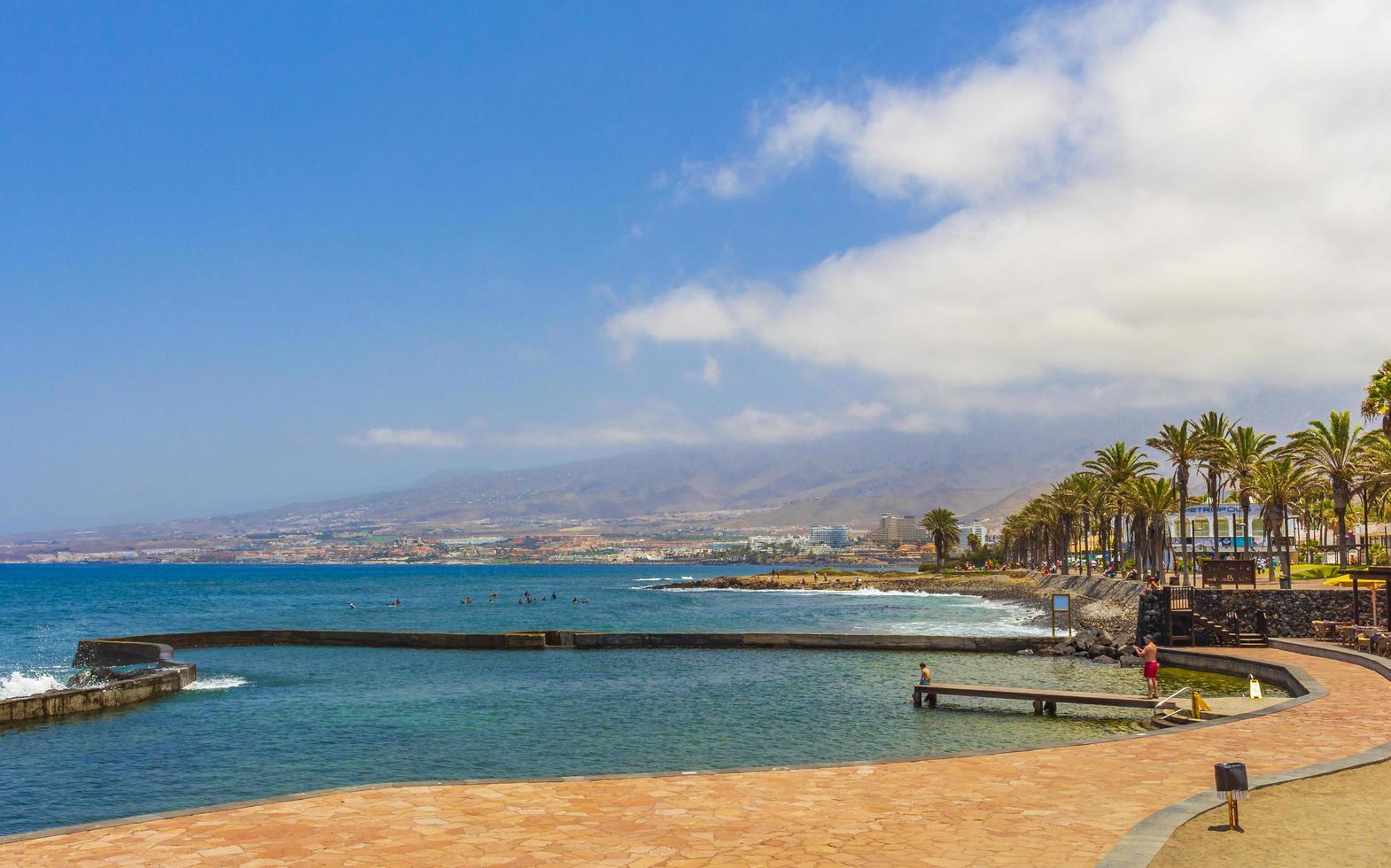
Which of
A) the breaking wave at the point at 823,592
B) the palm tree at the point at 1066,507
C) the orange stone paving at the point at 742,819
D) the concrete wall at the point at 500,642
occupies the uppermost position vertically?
the palm tree at the point at 1066,507

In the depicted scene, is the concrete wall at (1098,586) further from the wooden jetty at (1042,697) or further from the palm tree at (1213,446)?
the wooden jetty at (1042,697)

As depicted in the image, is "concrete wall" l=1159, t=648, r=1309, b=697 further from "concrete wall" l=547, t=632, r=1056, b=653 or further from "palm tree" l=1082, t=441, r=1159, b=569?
"palm tree" l=1082, t=441, r=1159, b=569

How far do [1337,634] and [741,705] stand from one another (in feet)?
68.6

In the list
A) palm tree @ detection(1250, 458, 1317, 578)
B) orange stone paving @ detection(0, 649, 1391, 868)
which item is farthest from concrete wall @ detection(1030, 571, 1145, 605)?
orange stone paving @ detection(0, 649, 1391, 868)

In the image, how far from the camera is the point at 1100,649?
40.4 metres

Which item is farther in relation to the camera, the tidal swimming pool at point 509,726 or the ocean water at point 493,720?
the ocean water at point 493,720

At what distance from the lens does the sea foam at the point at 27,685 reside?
1415 inches

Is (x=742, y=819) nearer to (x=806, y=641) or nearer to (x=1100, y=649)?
(x=1100, y=649)

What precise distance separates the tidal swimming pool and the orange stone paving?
184 inches

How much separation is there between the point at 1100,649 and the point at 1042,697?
15281 mm

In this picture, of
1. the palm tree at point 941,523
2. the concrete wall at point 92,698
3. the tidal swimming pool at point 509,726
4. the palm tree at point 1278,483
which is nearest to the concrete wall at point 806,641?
the tidal swimming pool at point 509,726

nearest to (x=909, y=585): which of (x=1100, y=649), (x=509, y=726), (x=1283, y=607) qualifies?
(x=1100, y=649)

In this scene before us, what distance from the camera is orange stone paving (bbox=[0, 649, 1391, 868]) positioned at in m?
11.4

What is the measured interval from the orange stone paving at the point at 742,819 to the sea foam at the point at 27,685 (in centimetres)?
2788
